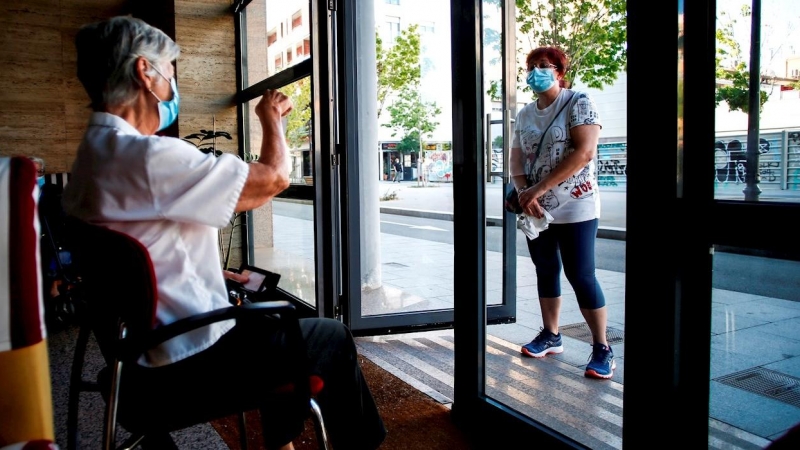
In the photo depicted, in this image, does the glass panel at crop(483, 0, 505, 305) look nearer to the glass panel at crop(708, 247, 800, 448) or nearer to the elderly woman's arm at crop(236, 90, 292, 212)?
the glass panel at crop(708, 247, 800, 448)

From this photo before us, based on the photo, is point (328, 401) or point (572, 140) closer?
point (328, 401)

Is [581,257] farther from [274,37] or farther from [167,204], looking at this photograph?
[274,37]

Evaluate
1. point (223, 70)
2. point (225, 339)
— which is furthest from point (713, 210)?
point (223, 70)

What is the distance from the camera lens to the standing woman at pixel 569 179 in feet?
9.12

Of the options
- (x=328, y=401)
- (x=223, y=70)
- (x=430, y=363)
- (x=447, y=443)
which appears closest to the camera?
(x=328, y=401)

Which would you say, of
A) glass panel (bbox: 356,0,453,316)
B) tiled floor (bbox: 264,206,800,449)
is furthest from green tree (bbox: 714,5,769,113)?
glass panel (bbox: 356,0,453,316)

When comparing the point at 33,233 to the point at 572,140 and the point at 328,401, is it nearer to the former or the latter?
the point at 328,401

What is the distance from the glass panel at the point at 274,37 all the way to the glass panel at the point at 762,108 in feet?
9.31

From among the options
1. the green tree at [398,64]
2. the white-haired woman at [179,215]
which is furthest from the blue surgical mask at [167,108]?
the green tree at [398,64]

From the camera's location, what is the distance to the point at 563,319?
4.04 metres

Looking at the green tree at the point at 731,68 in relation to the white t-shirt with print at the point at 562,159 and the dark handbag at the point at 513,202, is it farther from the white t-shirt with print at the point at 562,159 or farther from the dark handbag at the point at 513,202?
the dark handbag at the point at 513,202

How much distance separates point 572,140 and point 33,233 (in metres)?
2.33

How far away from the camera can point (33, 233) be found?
97 cm

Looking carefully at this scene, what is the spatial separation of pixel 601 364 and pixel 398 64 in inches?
98.8
